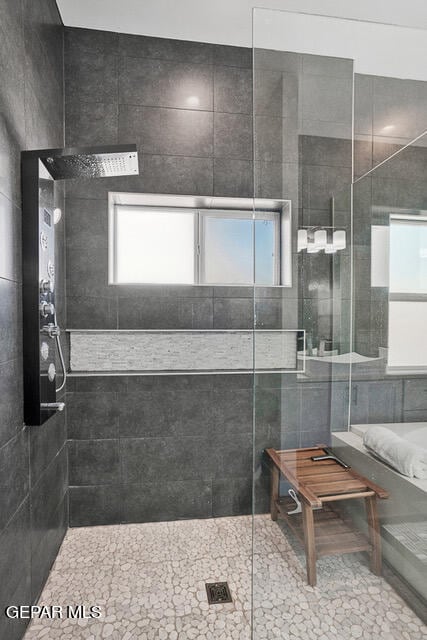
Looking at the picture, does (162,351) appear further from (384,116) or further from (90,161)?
(384,116)

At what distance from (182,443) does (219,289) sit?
100 centimetres

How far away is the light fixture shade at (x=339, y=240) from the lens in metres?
1.20

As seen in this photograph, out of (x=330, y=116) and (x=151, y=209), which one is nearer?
(x=330, y=116)

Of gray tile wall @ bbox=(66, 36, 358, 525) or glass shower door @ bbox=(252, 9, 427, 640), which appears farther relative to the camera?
gray tile wall @ bbox=(66, 36, 358, 525)

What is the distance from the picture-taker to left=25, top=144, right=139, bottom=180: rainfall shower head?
157cm

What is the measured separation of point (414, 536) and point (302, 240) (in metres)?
0.92

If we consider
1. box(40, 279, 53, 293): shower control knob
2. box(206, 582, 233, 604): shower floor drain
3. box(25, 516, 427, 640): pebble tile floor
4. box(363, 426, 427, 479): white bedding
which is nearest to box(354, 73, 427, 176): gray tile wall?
box(363, 426, 427, 479): white bedding

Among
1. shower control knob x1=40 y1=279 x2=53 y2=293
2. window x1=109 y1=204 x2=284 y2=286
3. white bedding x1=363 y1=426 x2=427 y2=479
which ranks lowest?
white bedding x1=363 y1=426 x2=427 y2=479

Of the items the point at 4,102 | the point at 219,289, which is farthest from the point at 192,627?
the point at 4,102

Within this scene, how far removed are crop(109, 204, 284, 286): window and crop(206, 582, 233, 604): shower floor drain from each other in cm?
164

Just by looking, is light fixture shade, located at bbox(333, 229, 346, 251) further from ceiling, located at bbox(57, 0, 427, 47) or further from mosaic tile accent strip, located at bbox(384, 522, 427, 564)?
ceiling, located at bbox(57, 0, 427, 47)

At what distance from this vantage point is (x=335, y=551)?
116 cm

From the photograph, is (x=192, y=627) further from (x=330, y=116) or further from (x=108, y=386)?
(x=330, y=116)

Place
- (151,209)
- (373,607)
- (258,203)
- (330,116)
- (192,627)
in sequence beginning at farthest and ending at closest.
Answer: (151,209) → (192,627) → (258,203) → (330,116) → (373,607)
